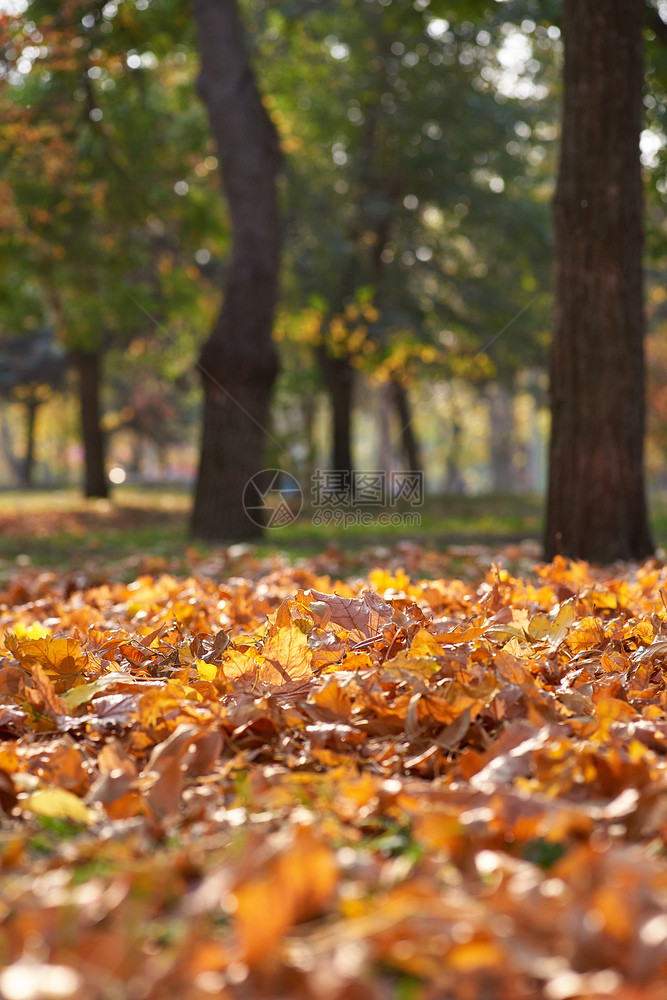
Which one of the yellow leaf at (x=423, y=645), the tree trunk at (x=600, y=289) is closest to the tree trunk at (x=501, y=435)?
the tree trunk at (x=600, y=289)

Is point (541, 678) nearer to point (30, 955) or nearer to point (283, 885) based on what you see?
point (283, 885)

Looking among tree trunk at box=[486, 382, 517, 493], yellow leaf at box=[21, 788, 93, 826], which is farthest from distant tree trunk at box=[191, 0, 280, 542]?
tree trunk at box=[486, 382, 517, 493]

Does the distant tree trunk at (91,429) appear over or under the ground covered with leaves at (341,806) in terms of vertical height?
over

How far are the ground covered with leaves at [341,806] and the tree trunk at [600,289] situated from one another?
2.75 meters

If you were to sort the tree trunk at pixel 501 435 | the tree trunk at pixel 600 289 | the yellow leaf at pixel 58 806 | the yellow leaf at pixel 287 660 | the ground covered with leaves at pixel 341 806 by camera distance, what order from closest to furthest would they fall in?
the ground covered with leaves at pixel 341 806
the yellow leaf at pixel 58 806
the yellow leaf at pixel 287 660
the tree trunk at pixel 600 289
the tree trunk at pixel 501 435

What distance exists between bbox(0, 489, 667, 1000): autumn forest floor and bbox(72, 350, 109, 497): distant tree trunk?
16.4 meters

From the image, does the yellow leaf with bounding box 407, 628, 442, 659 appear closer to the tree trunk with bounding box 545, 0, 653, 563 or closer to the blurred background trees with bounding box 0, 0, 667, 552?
the tree trunk with bounding box 545, 0, 653, 563

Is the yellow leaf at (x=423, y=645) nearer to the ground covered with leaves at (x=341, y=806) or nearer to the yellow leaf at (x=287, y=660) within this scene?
the ground covered with leaves at (x=341, y=806)

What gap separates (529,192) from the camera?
63.7ft

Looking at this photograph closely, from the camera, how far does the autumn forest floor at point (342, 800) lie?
3.77 ft

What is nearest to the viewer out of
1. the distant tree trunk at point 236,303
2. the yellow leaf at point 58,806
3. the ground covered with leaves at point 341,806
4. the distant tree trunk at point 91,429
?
the ground covered with leaves at point 341,806

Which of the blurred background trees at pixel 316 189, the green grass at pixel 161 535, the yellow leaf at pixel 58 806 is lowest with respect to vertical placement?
the green grass at pixel 161 535

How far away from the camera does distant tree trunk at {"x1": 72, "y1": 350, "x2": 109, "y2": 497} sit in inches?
758

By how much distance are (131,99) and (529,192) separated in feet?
30.9
